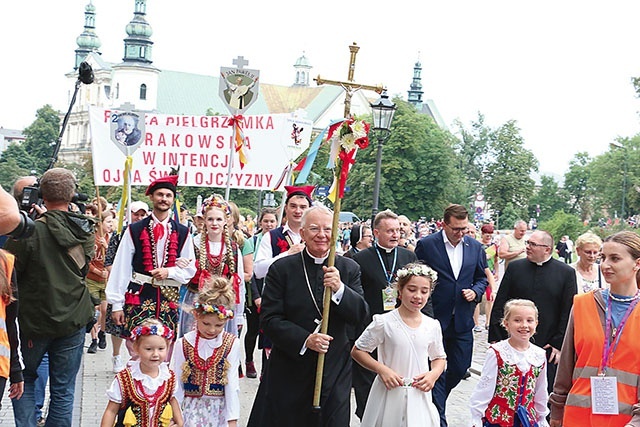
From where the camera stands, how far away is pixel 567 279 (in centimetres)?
890

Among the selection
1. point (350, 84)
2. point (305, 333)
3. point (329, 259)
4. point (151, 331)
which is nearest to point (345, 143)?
point (350, 84)

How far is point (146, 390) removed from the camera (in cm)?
618

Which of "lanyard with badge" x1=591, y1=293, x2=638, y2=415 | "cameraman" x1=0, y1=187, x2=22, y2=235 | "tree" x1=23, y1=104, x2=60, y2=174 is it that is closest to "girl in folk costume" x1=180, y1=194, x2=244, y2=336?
"lanyard with badge" x1=591, y1=293, x2=638, y2=415

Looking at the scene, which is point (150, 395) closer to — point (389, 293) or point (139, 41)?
point (389, 293)

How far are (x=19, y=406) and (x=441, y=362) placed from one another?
291 centimetres

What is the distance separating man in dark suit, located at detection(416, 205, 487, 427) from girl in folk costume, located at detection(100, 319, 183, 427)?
3.56 meters

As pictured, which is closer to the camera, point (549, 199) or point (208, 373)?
point (208, 373)

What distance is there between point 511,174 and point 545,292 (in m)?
91.0

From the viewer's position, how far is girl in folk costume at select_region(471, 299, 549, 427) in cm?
713

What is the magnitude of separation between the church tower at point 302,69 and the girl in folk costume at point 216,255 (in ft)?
578

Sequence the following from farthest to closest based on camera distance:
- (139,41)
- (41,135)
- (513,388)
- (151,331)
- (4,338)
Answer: (139,41) < (41,135) < (513,388) < (151,331) < (4,338)

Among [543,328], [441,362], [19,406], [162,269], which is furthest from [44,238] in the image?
[543,328]

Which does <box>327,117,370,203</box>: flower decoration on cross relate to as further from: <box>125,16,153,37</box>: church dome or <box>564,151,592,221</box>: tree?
<box>125,16,153,37</box>: church dome

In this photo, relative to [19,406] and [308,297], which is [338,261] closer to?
[308,297]
